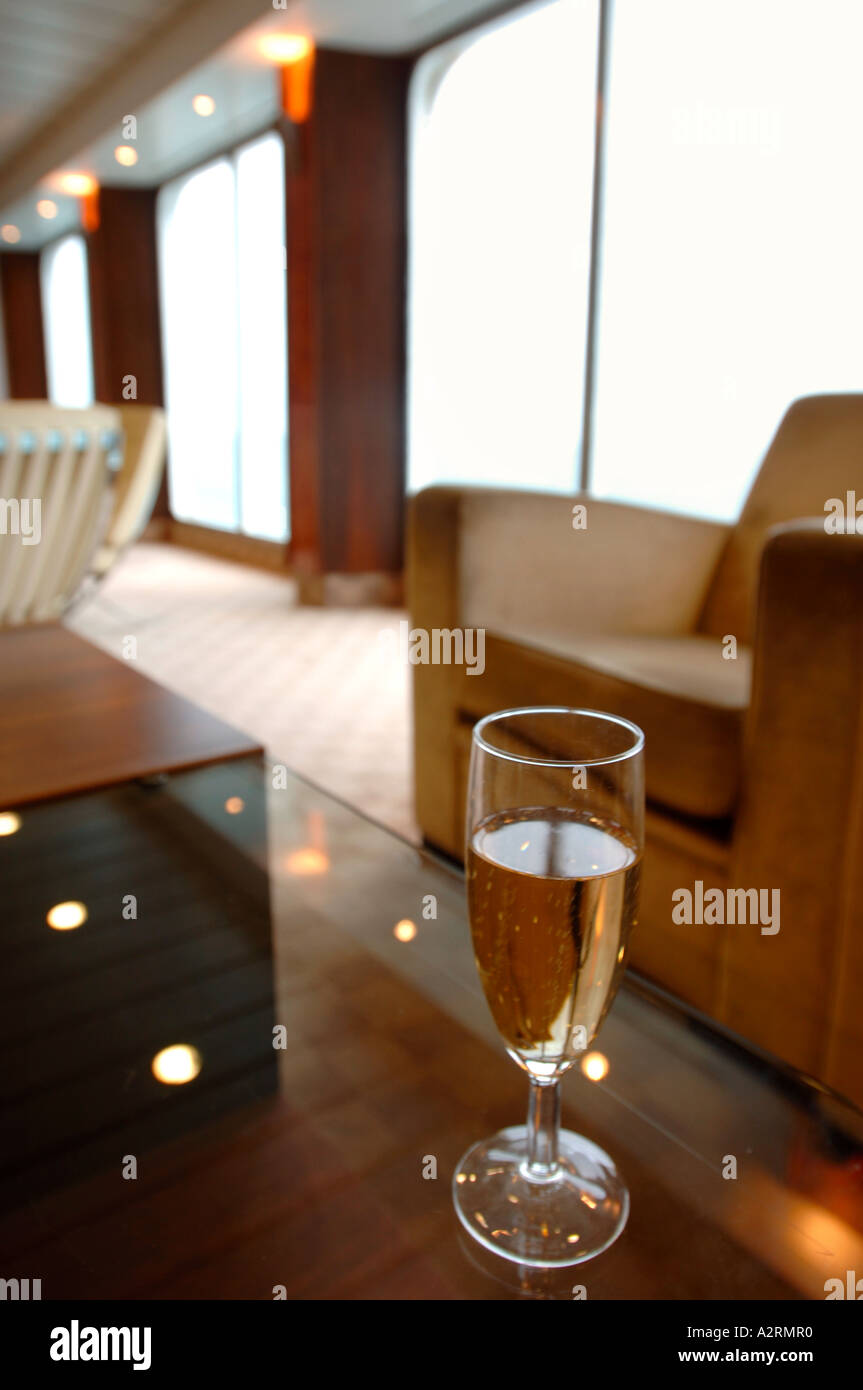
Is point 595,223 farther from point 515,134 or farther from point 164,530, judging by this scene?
point 164,530

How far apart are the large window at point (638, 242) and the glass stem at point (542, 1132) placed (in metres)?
2.31

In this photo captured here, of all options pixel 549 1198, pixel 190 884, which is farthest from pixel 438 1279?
pixel 190 884

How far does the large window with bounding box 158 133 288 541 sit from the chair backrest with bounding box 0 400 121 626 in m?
2.36

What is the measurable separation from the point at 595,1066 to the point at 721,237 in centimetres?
312

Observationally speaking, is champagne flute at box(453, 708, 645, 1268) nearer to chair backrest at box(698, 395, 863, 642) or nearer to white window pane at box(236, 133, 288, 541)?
chair backrest at box(698, 395, 863, 642)

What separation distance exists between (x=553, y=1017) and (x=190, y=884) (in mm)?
507

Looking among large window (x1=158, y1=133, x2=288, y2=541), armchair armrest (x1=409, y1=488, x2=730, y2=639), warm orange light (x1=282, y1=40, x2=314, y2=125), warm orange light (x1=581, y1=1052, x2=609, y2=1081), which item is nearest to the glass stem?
warm orange light (x1=581, y1=1052, x2=609, y2=1081)

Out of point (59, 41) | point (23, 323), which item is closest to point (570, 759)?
point (59, 41)

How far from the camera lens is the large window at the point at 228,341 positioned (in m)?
5.42

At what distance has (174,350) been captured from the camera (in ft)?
22.0

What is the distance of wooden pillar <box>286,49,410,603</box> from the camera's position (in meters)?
4.08

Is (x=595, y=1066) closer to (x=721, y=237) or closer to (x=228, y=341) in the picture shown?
(x=721, y=237)

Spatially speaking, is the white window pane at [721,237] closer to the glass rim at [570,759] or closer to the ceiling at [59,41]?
the glass rim at [570,759]

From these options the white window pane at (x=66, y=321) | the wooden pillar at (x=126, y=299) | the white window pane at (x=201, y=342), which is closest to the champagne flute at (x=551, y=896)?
the white window pane at (x=201, y=342)
